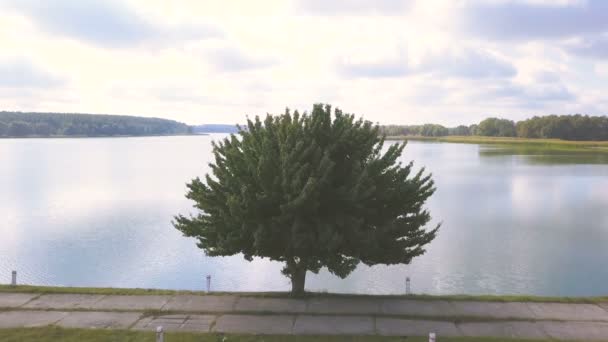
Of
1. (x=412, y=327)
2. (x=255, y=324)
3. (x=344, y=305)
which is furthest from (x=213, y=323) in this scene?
(x=412, y=327)

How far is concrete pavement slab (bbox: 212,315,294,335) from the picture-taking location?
13008 millimetres

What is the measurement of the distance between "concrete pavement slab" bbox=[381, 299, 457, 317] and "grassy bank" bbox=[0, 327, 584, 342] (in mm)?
1877

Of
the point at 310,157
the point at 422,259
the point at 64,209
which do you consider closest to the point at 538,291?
the point at 422,259

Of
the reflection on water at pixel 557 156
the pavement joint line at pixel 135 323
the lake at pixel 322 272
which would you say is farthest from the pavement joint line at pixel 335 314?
the reflection on water at pixel 557 156

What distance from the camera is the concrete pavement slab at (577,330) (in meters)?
12.7

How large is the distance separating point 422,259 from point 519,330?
13.7m

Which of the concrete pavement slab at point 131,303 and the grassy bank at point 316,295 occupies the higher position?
the grassy bank at point 316,295

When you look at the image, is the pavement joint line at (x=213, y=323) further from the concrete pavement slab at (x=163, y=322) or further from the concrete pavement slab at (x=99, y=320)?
the concrete pavement slab at (x=99, y=320)

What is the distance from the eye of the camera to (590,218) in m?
38.0

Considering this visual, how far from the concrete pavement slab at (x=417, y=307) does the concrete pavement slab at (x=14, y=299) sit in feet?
35.5

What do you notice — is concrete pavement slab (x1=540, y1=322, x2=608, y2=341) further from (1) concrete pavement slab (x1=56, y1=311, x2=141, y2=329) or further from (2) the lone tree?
(1) concrete pavement slab (x1=56, y1=311, x2=141, y2=329)

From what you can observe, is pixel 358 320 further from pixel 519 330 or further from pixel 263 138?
pixel 263 138

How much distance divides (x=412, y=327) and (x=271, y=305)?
4.25 metres

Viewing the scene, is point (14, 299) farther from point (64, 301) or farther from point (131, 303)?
point (131, 303)
